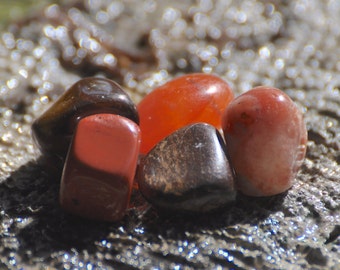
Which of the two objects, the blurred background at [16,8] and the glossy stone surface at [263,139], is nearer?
the glossy stone surface at [263,139]

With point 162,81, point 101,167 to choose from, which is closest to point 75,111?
point 101,167

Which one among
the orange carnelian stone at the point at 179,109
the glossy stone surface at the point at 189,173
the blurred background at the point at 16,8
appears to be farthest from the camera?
the blurred background at the point at 16,8

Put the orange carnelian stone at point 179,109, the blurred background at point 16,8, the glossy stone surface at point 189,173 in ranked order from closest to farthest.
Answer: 1. the glossy stone surface at point 189,173
2. the orange carnelian stone at point 179,109
3. the blurred background at point 16,8

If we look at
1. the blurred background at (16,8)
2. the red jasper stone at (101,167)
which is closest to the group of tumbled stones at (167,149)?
the red jasper stone at (101,167)

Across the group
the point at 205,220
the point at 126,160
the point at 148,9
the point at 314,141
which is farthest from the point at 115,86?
the point at 148,9

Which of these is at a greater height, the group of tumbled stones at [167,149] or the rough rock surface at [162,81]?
the group of tumbled stones at [167,149]

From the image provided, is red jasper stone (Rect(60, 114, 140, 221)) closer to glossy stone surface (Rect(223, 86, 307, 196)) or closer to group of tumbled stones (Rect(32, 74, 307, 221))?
group of tumbled stones (Rect(32, 74, 307, 221))

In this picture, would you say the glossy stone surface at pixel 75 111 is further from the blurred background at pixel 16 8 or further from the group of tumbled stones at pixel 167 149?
the blurred background at pixel 16 8
